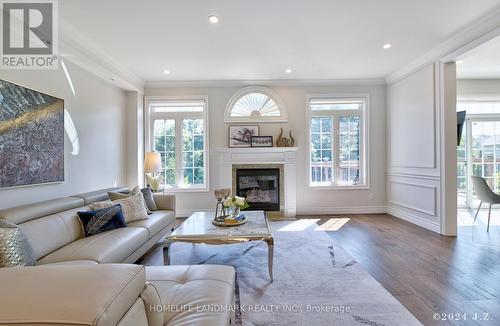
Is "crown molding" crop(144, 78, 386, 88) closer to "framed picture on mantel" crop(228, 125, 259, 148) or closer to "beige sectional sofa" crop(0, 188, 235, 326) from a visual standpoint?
"framed picture on mantel" crop(228, 125, 259, 148)

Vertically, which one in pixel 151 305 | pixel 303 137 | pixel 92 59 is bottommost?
pixel 151 305

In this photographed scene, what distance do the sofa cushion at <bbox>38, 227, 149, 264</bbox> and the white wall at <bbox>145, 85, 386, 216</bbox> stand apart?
2603mm

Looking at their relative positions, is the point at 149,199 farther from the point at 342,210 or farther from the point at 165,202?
the point at 342,210

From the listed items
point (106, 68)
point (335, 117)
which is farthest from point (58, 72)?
point (335, 117)

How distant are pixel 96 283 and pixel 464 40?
4.66 metres

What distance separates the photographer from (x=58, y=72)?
3.16 m

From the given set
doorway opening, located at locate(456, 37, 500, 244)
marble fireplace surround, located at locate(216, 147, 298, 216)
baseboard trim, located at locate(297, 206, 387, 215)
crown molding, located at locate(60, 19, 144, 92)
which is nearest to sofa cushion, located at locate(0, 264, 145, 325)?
crown molding, located at locate(60, 19, 144, 92)

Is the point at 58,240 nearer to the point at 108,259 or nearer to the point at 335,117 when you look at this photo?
the point at 108,259

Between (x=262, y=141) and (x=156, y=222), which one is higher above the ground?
(x=262, y=141)

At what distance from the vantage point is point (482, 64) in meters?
4.38

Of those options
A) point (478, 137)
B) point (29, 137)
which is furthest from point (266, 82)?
point (478, 137)

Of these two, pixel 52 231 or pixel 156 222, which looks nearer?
pixel 52 231

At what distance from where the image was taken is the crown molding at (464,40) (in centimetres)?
293

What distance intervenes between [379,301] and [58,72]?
4.31 meters
